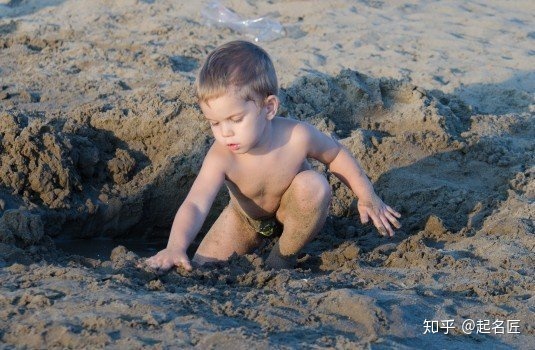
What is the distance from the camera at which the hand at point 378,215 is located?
370 centimetres

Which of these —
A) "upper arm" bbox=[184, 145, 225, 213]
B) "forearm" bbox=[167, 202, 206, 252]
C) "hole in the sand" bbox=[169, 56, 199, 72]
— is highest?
"upper arm" bbox=[184, 145, 225, 213]

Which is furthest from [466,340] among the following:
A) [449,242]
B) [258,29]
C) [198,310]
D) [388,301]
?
[258,29]

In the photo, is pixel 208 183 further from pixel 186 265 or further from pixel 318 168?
pixel 318 168

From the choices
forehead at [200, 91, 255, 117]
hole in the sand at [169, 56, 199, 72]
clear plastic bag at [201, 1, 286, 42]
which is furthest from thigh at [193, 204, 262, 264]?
clear plastic bag at [201, 1, 286, 42]

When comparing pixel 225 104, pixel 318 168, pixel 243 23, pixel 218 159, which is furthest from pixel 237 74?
pixel 243 23

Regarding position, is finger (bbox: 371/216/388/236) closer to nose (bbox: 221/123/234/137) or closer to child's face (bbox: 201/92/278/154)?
child's face (bbox: 201/92/278/154)

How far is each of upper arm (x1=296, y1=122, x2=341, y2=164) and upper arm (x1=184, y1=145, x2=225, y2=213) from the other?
1.26 ft

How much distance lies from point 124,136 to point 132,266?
170cm

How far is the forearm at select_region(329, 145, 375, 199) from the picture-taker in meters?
3.84

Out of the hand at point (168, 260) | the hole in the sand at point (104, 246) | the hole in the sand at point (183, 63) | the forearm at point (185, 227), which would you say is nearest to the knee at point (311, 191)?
the forearm at point (185, 227)

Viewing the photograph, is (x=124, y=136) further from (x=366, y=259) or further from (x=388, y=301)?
(x=388, y=301)

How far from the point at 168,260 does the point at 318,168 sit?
1.49 m

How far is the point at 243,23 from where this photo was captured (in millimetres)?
7141

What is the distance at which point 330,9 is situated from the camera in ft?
24.7
